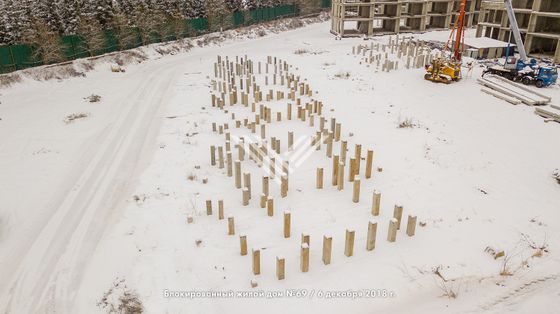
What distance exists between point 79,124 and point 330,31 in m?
30.7

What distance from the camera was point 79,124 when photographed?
1636 cm

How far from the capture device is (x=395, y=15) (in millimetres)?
38875

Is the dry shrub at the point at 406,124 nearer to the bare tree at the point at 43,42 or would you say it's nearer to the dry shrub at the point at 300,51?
the dry shrub at the point at 300,51

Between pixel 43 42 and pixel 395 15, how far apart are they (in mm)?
30889

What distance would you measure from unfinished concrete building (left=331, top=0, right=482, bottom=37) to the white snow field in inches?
824

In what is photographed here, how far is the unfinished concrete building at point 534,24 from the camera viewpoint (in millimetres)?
26703

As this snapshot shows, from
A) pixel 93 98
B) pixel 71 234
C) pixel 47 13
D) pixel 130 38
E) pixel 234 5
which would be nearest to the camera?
pixel 71 234

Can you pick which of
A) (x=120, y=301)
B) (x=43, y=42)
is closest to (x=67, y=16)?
(x=43, y=42)

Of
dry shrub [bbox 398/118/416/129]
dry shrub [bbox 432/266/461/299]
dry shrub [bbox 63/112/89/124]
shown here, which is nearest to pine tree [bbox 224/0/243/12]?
dry shrub [bbox 63/112/89/124]

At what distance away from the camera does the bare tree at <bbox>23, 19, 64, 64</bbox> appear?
924 inches

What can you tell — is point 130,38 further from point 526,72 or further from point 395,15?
point 526,72

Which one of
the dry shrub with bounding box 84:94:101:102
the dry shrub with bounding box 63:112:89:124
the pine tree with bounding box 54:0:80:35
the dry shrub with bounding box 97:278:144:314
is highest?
the pine tree with bounding box 54:0:80:35

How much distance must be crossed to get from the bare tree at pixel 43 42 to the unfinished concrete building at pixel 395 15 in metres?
23.7

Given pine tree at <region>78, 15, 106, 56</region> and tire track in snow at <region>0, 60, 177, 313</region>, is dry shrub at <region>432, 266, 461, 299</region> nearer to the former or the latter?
tire track in snow at <region>0, 60, 177, 313</region>
